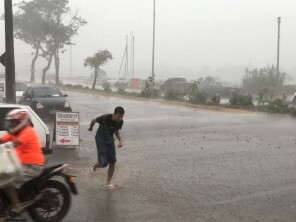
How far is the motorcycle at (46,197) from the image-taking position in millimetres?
5609

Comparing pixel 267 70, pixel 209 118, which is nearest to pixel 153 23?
pixel 267 70

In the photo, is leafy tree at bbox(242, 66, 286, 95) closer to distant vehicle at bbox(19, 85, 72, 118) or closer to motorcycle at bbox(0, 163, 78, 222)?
distant vehicle at bbox(19, 85, 72, 118)

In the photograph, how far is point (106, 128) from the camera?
7.87 meters

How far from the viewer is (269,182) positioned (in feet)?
28.0

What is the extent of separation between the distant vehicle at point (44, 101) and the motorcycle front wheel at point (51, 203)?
12.2 metres

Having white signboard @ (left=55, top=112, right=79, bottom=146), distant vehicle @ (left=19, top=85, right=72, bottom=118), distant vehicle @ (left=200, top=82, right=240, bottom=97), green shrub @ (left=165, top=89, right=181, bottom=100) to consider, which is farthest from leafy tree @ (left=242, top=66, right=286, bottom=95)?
white signboard @ (left=55, top=112, right=79, bottom=146)

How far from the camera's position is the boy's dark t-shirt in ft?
25.7

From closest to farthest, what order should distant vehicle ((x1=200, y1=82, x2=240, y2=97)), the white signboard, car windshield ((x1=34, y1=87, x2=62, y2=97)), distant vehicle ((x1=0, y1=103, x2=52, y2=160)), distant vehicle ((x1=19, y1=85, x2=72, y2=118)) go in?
1. distant vehicle ((x1=0, y1=103, x2=52, y2=160))
2. the white signboard
3. distant vehicle ((x1=19, y1=85, x2=72, y2=118))
4. car windshield ((x1=34, y1=87, x2=62, y2=97))
5. distant vehicle ((x1=200, y1=82, x2=240, y2=97))

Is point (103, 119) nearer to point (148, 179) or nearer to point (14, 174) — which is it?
point (148, 179)

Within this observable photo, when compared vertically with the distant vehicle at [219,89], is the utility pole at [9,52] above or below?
above

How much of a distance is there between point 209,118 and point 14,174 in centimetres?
1483

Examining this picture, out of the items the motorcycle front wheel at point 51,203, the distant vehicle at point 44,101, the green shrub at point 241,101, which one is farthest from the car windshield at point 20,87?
the motorcycle front wheel at point 51,203

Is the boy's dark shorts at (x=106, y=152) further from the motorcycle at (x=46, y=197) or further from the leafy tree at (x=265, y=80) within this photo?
the leafy tree at (x=265, y=80)

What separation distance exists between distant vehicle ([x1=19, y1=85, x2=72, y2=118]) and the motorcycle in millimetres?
12196
